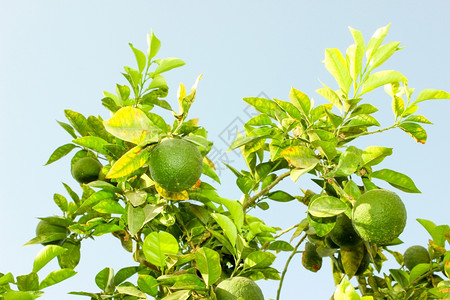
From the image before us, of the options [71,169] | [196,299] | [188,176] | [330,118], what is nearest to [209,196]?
[188,176]

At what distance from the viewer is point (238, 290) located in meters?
1.60

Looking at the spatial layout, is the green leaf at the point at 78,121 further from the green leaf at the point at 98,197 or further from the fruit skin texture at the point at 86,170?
the green leaf at the point at 98,197

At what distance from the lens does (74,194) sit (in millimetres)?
2395

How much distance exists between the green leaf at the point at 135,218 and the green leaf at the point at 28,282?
1.58 ft

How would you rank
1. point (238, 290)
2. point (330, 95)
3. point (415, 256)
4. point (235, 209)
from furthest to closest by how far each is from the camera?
point (415, 256) → point (330, 95) → point (235, 209) → point (238, 290)

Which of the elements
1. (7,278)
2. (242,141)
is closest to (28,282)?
(7,278)

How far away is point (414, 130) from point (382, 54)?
1.32ft

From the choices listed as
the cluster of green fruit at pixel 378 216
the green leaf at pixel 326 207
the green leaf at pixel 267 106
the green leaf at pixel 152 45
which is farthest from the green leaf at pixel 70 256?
the cluster of green fruit at pixel 378 216

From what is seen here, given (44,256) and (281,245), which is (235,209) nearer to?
(281,245)

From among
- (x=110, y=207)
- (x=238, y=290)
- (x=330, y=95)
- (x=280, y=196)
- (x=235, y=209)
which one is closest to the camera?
(x=238, y=290)

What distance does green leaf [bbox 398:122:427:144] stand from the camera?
2.05 meters

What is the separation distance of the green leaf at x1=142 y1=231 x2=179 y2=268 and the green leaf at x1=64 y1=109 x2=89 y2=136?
2.68 feet

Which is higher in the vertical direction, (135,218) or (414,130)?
(135,218)

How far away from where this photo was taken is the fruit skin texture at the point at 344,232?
1.97 m
